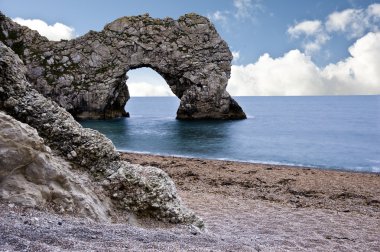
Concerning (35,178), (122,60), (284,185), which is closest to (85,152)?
(35,178)

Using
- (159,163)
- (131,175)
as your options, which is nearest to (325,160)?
(159,163)

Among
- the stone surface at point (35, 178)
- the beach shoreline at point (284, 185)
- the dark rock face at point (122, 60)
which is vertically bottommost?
the beach shoreline at point (284, 185)

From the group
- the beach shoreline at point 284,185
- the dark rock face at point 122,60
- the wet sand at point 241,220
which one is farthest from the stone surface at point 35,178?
the dark rock face at point 122,60

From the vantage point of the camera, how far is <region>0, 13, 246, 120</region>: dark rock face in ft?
264

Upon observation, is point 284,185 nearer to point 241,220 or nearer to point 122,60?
point 241,220

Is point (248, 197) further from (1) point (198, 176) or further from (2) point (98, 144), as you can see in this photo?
(2) point (98, 144)

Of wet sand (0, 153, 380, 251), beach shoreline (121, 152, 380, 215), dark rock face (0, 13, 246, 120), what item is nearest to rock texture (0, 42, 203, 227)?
wet sand (0, 153, 380, 251)

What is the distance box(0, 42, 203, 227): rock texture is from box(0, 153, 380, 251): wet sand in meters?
0.46

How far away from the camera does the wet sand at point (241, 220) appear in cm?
634

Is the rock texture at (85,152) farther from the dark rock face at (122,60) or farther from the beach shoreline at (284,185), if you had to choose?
the dark rock face at (122,60)

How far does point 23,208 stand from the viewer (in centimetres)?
715

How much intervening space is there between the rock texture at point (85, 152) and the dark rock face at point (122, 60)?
235 feet

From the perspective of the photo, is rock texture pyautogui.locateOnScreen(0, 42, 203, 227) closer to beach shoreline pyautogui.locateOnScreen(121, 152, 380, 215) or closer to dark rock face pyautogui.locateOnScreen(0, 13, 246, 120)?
beach shoreline pyautogui.locateOnScreen(121, 152, 380, 215)

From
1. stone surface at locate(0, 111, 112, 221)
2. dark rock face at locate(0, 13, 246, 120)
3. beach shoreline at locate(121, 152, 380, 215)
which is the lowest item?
beach shoreline at locate(121, 152, 380, 215)
